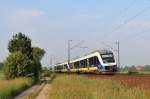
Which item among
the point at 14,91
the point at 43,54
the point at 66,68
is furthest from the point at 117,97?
the point at 43,54

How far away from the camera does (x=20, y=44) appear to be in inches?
2702

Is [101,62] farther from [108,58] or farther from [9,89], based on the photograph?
[9,89]

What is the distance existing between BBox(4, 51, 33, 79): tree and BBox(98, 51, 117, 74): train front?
10178mm

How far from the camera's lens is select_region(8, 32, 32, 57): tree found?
6806 cm

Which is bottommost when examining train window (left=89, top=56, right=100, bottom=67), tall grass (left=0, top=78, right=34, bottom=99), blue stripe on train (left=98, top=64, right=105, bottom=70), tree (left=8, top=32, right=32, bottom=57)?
tall grass (left=0, top=78, right=34, bottom=99)

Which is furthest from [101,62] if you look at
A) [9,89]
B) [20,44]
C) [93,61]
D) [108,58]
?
[9,89]

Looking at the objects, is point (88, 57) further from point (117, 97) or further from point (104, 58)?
point (117, 97)

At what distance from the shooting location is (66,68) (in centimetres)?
8638

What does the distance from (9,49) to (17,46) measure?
1879 millimetres

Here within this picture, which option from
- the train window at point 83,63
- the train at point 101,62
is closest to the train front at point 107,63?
the train at point 101,62

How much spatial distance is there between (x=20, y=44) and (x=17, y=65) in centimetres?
1028

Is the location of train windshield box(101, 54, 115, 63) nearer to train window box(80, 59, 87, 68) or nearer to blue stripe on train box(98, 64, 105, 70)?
blue stripe on train box(98, 64, 105, 70)

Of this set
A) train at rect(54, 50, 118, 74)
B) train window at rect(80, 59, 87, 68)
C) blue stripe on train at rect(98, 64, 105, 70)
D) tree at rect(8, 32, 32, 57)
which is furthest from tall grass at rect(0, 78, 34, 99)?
tree at rect(8, 32, 32, 57)

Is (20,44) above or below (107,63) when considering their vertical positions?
above
